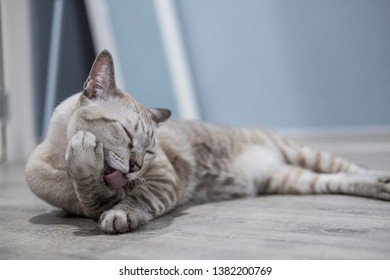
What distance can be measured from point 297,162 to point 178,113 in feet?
7.97

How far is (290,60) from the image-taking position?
13.6 feet

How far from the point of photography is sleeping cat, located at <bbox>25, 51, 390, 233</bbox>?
1.47m

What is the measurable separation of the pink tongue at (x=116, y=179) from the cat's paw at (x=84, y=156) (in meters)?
0.05

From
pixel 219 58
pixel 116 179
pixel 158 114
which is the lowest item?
pixel 116 179

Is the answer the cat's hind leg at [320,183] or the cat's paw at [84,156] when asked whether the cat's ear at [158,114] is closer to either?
the cat's paw at [84,156]

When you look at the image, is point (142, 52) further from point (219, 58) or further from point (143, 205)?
point (143, 205)

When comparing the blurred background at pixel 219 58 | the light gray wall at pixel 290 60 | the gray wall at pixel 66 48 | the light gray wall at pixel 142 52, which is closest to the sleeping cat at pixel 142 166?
the gray wall at pixel 66 48

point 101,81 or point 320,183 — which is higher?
point 101,81

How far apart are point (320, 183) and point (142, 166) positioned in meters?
0.96

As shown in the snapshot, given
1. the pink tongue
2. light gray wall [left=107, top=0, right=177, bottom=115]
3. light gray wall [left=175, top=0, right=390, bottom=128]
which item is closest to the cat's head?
the pink tongue

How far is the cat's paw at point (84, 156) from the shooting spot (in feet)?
4.58

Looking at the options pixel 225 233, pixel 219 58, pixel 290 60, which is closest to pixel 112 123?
pixel 225 233

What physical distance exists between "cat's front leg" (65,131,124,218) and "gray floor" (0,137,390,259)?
12 centimetres
